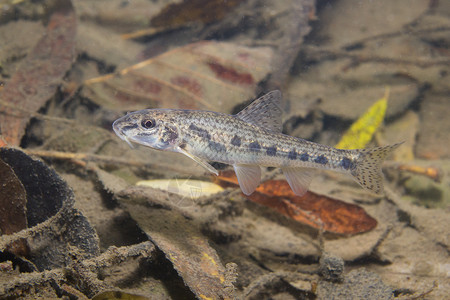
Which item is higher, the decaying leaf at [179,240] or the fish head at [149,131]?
the fish head at [149,131]

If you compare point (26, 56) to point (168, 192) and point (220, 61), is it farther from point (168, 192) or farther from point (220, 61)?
point (168, 192)

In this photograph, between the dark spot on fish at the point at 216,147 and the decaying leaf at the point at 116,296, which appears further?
the dark spot on fish at the point at 216,147

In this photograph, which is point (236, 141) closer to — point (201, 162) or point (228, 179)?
point (201, 162)

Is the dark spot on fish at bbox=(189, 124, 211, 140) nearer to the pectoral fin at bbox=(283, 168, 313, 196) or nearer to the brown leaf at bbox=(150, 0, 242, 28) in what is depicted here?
the pectoral fin at bbox=(283, 168, 313, 196)

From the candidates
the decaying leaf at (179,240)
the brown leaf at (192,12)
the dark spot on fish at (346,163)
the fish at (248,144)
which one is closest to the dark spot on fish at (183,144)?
the fish at (248,144)

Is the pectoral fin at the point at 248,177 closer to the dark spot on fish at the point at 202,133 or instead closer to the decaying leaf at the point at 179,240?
the dark spot on fish at the point at 202,133

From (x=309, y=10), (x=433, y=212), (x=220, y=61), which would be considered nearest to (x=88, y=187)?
(x=220, y=61)

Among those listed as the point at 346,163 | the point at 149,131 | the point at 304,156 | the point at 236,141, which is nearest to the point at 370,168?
the point at 346,163
